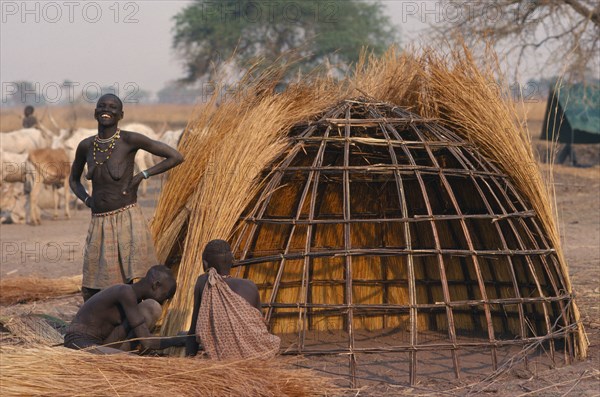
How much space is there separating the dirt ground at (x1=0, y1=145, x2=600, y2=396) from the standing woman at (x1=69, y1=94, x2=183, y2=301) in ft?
5.02

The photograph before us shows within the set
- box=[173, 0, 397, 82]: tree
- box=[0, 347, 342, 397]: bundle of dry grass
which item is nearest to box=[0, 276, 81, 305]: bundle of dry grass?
box=[0, 347, 342, 397]: bundle of dry grass

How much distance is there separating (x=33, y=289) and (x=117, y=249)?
321cm

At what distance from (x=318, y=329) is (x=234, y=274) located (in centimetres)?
143

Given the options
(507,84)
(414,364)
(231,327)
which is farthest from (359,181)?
(231,327)

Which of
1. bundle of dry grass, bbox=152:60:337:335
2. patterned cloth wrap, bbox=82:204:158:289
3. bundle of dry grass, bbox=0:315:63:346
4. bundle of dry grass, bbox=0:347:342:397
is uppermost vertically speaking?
bundle of dry grass, bbox=152:60:337:335

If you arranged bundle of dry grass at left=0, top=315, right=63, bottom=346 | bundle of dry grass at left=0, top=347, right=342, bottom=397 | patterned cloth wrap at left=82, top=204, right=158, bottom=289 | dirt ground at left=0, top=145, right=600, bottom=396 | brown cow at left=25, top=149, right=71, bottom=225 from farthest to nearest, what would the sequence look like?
1. brown cow at left=25, top=149, right=71, bottom=225
2. bundle of dry grass at left=0, top=315, right=63, bottom=346
3. patterned cloth wrap at left=82, top=204, right=158, bottom=289
4. dirt ground at left=0, top=145, right=600, bottom=396
5. bundle of dry grass at left=0, top=347, right=342, bottom=397

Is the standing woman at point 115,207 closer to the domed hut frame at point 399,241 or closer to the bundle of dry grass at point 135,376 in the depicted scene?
the domed hut frame at point 399,241

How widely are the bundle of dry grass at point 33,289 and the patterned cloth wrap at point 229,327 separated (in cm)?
395

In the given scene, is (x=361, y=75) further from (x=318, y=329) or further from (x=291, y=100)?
(x=318, y=329)

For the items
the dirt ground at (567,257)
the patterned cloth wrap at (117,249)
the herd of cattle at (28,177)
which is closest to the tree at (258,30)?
the dirt ground at (567,257)

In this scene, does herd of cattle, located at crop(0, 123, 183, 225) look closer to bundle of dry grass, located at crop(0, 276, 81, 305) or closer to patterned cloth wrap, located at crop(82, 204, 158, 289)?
bundle of dry grass, located at crop(0, 276, 81, 305)

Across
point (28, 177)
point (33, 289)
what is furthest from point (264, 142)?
point (28, 177)

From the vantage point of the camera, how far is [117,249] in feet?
17.5

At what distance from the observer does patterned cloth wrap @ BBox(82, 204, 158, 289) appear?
5.33m
